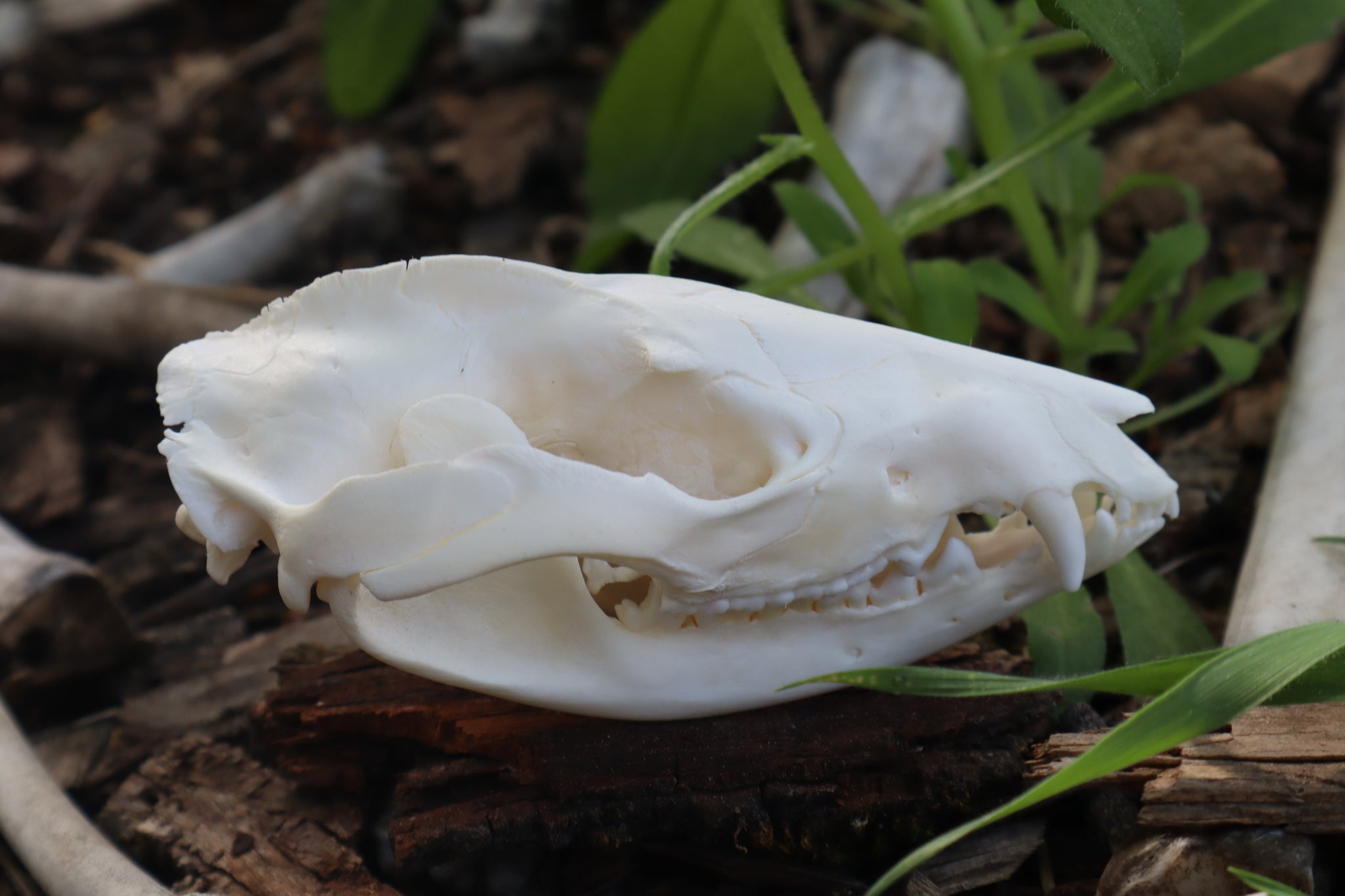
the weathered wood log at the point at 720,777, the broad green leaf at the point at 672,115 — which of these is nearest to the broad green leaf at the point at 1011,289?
the weathered wood log at the point at 720,777

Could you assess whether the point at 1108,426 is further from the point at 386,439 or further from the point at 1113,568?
the point at 386,439

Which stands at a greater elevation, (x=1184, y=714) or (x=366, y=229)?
(x=1184, y=714)

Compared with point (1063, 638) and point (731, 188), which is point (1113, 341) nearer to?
point (1063, 638)

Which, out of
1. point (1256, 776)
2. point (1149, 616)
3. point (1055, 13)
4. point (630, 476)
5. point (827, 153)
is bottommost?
point (1149, 616)

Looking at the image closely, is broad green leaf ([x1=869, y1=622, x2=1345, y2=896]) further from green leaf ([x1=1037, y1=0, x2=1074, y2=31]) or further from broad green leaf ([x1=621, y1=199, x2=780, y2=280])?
broad green leaf ([x1=621, y1=199, x2=780, y2=280])

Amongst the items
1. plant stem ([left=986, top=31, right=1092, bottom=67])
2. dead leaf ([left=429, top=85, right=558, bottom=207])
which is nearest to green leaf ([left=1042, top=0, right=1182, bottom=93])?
plant stem ([left=986, top=31, right=1092, bottom=67])

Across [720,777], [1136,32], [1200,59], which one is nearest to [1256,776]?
[720,777]
